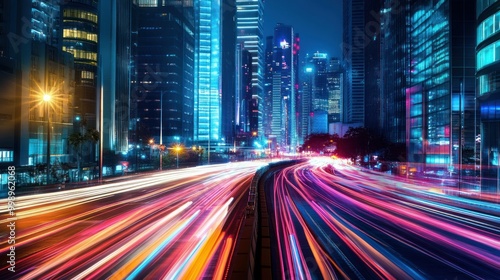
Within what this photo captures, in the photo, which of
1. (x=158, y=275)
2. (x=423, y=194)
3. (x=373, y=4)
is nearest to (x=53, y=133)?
(x=423, y=194)

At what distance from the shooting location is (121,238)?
13.8 m

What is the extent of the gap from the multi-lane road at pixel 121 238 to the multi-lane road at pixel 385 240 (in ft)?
6.45

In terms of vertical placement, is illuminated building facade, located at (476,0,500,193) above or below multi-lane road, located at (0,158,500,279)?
above

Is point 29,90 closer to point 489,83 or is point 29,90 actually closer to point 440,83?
point 489,83

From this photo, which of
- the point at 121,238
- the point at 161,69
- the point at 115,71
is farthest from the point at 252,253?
the point at 161,69

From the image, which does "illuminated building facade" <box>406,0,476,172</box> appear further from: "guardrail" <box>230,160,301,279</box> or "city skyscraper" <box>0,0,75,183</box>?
"city skyscraper" <box>0,0,75,183</box>

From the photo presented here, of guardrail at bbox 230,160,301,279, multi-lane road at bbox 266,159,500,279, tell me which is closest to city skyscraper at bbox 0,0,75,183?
multi-lane road at bbox 266,159,500,279

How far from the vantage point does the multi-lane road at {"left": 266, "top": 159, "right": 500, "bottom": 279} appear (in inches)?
425

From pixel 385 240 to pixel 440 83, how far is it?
219 ft

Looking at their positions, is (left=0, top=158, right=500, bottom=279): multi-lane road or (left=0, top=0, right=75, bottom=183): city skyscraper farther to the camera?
(left=0, top=0, right=75, bottom=183): city skyscraper

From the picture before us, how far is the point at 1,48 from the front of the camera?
59.2 meters

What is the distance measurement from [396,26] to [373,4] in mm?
95637

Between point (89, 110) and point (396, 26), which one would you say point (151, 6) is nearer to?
point (89, 110)

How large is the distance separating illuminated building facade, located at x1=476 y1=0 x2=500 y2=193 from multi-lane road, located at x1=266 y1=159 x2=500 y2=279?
28034mm
